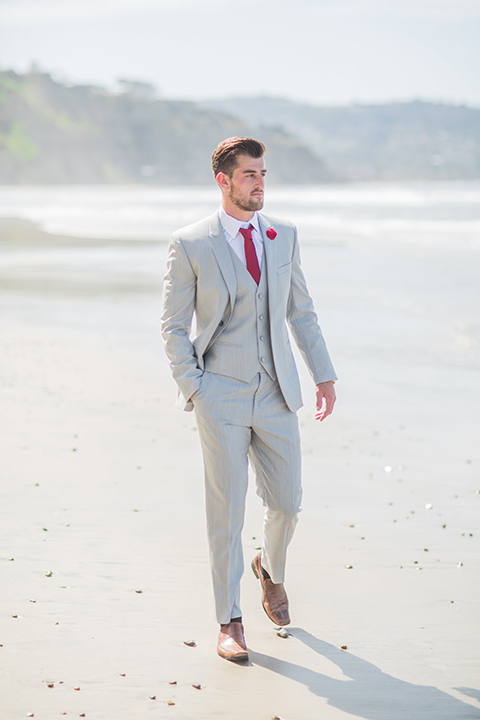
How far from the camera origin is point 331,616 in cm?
345

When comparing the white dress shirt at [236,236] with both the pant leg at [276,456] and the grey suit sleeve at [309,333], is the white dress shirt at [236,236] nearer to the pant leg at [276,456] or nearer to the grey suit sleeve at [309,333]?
the grey suit sleeve at [309,333]

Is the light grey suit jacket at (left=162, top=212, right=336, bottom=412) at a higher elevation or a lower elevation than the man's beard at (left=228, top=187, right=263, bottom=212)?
lower

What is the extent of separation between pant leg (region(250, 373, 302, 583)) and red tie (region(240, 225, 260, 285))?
37cm

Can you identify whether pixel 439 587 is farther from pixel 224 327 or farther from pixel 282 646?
pixel 224 327

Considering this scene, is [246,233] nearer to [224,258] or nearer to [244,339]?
[224,258]

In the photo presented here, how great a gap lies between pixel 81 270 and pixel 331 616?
14.2 meters

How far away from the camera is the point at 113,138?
14500 cm

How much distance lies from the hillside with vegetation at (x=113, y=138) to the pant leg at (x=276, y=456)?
117 metres

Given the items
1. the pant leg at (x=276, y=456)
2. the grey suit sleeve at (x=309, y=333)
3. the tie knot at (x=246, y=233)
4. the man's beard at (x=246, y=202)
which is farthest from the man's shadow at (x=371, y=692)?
the man's beard at (x=246, y=202)

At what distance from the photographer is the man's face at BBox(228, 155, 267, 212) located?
2963mm

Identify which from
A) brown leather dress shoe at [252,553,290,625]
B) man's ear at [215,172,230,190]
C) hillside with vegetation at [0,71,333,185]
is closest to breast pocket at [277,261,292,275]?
man's ear at [215,172,230,190]

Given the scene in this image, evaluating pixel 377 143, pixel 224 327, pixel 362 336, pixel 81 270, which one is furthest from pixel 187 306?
pixel 377 143

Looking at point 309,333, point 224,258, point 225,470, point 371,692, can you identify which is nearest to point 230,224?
point 224,258

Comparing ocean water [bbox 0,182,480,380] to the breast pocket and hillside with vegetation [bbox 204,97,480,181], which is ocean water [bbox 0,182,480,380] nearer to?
the breast pocket
